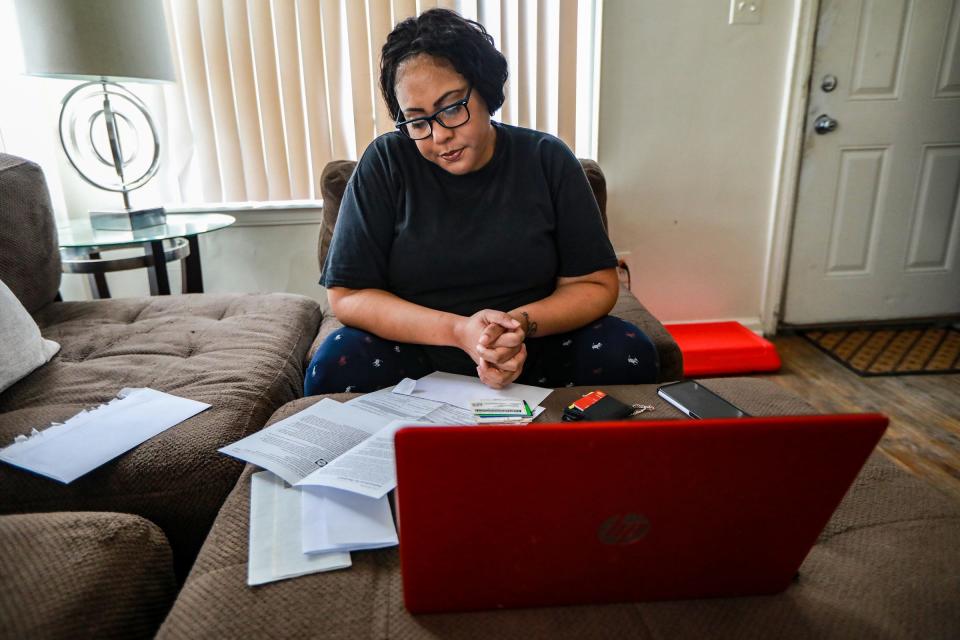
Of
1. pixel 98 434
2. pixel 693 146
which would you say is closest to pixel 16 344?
pixel 98 434

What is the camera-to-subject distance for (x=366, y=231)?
1.15 metres

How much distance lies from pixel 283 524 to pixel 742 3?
7.72 ft

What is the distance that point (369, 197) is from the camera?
3.84ft

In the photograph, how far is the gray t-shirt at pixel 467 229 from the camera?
1153mm

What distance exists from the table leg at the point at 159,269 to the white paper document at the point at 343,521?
55.1 inches

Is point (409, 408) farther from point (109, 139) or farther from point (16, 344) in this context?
point (109, 139)

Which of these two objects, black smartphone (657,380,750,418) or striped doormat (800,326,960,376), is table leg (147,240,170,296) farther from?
striped doormat (800,326,960,376)

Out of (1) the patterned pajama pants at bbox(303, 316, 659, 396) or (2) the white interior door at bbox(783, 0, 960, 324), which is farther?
(2) the white interior door at bbox(783, 0, 960, 324)

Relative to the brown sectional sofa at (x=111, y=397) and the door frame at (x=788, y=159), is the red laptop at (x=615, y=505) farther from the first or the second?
the door frame at (x=788, y=159)

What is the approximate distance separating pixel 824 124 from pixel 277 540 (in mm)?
2494

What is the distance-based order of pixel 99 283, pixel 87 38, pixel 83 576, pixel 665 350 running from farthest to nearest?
pixel 99 283 → pixel 87 38 → pixel 665 350 → pixel 83 576

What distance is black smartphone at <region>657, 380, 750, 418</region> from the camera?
34.8 inches

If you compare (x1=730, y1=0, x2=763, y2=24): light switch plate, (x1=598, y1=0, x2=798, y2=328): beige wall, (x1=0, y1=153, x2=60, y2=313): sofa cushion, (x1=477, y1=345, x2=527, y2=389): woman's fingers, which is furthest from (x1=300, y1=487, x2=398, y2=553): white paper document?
(x1=730, y1=0, x2=763, y2=24): light switch plate

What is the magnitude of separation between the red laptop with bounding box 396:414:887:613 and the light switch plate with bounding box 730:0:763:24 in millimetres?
2191
